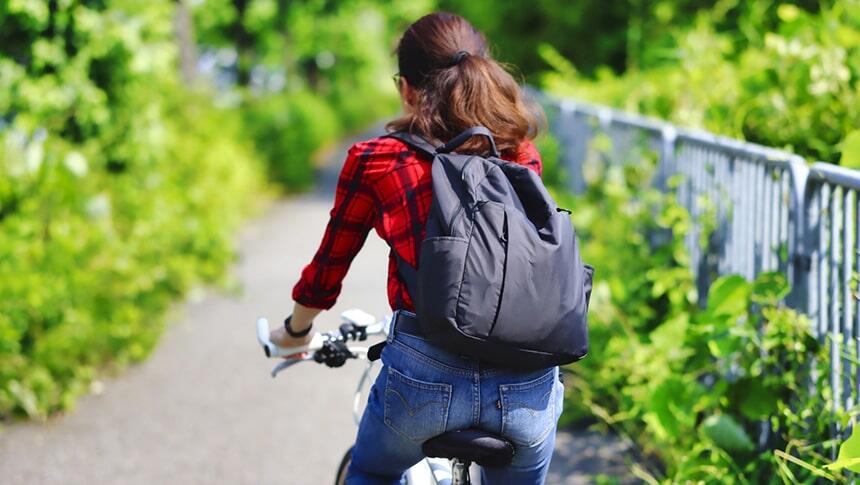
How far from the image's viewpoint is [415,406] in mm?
2338

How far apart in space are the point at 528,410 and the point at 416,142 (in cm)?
66

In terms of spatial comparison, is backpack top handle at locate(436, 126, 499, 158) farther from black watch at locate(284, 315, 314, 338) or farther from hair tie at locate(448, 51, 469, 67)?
black watch at locate(284, 315, 314, 338)

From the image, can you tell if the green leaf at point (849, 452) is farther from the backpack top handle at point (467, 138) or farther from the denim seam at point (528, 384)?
the backpack top handle at point (467, 138)

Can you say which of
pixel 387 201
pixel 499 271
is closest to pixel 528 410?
pixel 499 271

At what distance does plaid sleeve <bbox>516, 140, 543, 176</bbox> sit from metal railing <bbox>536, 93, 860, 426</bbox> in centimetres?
101

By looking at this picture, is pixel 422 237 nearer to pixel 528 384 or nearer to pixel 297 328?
pixel 528 384

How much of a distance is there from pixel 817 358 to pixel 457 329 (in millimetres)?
1704

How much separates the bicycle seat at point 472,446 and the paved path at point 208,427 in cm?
245

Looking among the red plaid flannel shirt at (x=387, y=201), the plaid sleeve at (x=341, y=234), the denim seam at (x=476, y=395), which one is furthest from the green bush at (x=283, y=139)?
the denim seam at (x=476, y=395)

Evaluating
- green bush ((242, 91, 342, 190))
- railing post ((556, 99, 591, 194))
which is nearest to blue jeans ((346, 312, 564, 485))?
railing post ((556, 99, 591, 194))

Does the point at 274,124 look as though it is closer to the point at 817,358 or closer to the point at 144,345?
the point at 144,345

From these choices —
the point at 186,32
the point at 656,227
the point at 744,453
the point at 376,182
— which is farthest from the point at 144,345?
the point at 186,32

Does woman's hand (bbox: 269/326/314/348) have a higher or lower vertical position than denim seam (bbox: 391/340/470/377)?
lower

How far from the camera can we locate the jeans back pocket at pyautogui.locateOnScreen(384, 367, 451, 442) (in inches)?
91.4
